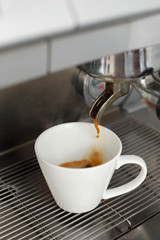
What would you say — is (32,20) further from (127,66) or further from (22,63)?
(127,66)

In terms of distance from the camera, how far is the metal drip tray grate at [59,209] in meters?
0.38

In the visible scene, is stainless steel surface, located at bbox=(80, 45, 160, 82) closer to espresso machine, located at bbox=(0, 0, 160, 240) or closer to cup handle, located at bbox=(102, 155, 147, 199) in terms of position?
espresso machine, located at bbox=(0, 0, 160, 240)

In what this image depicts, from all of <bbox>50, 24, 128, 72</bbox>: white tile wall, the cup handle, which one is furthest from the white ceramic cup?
<bbox>50, 24, 128, 72</bbox>: white tile wall

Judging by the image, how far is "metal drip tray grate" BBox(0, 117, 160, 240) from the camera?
1.25ft

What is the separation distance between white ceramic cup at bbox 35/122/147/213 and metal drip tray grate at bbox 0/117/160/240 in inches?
0.6

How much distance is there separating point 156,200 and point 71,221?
105 mm

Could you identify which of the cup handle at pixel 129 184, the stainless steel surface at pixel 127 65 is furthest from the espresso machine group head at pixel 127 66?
the cup handle at pixel 129 184

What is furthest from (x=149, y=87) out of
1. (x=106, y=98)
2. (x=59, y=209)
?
(x=59, y=209)

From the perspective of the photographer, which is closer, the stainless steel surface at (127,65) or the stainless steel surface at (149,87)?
the stainless steel surface at (127,65)

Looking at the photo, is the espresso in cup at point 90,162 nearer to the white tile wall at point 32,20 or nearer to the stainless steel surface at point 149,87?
the stainless steel surface at point 149,87

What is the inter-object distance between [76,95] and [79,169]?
0.19 m

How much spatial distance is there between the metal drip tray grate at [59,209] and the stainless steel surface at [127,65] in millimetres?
159

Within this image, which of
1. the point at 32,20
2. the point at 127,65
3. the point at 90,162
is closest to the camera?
the point at 32,20

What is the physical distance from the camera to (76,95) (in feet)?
1.75
